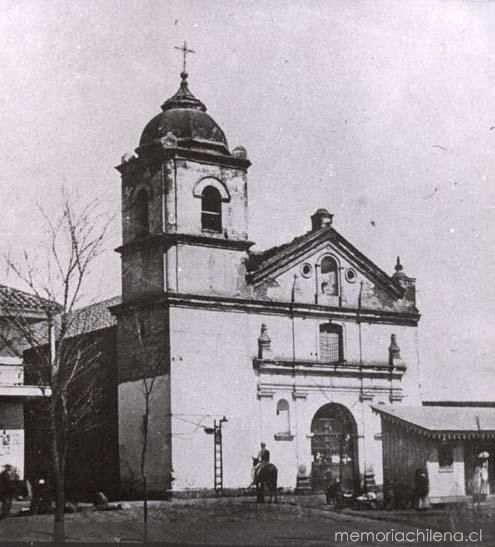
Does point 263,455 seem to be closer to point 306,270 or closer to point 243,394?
point 243,394

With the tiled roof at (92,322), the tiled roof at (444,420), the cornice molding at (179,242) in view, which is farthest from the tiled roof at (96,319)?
the tiled roof at (444,420)

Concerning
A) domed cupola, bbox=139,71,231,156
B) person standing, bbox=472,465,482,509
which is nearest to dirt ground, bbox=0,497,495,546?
person standing, bbox=472,465,482,509

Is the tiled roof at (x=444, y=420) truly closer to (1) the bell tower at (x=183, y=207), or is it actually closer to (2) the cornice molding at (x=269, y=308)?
(2) the cornice molding at (x=269, y=308)

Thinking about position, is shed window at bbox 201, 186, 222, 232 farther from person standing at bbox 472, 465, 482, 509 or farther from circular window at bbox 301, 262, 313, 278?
person standing at bbox 472, 465, 482, 509

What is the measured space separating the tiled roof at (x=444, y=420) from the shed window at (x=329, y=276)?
5.80 metres

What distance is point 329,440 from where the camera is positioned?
3344 cm

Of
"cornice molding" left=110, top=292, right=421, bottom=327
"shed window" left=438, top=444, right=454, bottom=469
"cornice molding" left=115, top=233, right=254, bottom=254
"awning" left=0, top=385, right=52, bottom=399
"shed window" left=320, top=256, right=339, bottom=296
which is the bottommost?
"shed window" left=438, top=444, right=454, bottom=469

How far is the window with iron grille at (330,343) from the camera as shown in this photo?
33531mm

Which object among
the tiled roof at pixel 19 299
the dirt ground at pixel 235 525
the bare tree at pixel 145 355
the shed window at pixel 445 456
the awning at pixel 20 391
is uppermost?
the tiled roof at pixel 19 299

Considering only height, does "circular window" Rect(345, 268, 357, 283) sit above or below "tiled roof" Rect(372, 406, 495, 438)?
above

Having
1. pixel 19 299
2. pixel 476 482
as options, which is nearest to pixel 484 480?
pixel 476 482

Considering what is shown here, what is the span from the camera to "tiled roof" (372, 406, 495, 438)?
88.9 feet

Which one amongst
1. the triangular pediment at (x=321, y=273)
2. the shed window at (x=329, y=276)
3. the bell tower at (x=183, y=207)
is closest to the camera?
the bell tower at (x=183, y=207)

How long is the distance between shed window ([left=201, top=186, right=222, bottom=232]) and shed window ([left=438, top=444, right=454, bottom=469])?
9493 mm
